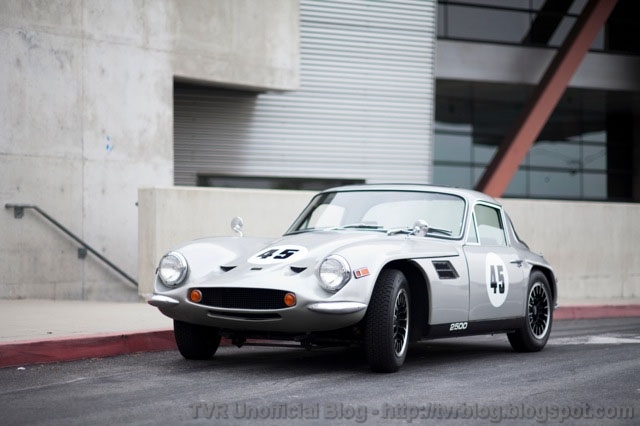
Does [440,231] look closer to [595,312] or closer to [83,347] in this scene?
[83,347]

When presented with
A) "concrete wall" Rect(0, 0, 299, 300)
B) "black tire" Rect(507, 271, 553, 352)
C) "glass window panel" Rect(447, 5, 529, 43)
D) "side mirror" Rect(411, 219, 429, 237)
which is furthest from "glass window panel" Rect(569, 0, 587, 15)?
"side mirror" Rect(411, 219, 429, 237)

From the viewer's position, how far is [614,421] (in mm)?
5742

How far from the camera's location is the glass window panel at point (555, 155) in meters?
27.7

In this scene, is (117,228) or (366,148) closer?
(117,228)

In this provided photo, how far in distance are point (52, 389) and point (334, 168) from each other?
13.6 meters

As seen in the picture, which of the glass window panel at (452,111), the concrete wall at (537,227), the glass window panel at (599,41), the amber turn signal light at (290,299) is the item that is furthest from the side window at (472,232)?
the glass window panel at (599,41)

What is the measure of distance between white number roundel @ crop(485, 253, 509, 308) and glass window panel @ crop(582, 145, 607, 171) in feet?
66.3

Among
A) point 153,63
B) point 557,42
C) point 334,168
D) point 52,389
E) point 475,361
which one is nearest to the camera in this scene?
point 52,389

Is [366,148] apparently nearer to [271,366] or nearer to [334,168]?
[334,168]

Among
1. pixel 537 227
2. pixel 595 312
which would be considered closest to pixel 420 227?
pixel 595 312

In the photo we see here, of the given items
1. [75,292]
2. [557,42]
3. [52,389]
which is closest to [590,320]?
[75,292]

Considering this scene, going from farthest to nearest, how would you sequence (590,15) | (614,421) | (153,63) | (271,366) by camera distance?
(590,15)
(153,63)
(271,366)
(614,421)

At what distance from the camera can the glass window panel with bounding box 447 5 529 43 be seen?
23.8 meters

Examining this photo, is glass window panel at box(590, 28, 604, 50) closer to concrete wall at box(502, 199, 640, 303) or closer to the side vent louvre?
concrete wall at box(502, 199, 640, 303)
